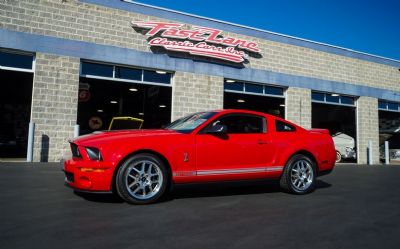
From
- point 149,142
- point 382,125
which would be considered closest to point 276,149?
point 149,142

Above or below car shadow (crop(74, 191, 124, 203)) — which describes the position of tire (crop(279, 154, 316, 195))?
above

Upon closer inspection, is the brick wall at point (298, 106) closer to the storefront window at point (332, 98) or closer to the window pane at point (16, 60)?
the storefront window at point (332, 98)

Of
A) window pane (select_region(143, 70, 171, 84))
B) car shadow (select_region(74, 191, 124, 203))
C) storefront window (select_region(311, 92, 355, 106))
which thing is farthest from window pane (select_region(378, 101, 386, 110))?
car shadow (select_region(74, 191, 124, 203))

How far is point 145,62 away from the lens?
1322 centimetres

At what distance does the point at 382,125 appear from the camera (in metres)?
23.8

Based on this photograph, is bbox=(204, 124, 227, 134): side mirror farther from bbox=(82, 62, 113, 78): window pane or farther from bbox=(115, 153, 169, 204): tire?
bbox=(82, 62, 113, 78): window pane

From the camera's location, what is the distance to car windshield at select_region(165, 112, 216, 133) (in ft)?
17.4

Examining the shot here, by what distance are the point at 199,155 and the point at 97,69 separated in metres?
8.80

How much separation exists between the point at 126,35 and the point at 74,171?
368 inches

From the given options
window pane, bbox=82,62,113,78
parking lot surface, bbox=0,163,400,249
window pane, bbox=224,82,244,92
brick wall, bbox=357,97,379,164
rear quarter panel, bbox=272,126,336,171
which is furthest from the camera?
brick wall, bbox=357,97,379,164

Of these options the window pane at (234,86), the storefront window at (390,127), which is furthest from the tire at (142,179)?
the storefront window at (390,127)

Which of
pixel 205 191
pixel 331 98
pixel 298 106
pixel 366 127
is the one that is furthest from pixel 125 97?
pixel 205 191

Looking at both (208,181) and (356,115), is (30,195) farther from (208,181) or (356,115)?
(356,115)

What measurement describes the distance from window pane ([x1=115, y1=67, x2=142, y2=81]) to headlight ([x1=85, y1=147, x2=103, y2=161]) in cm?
872
